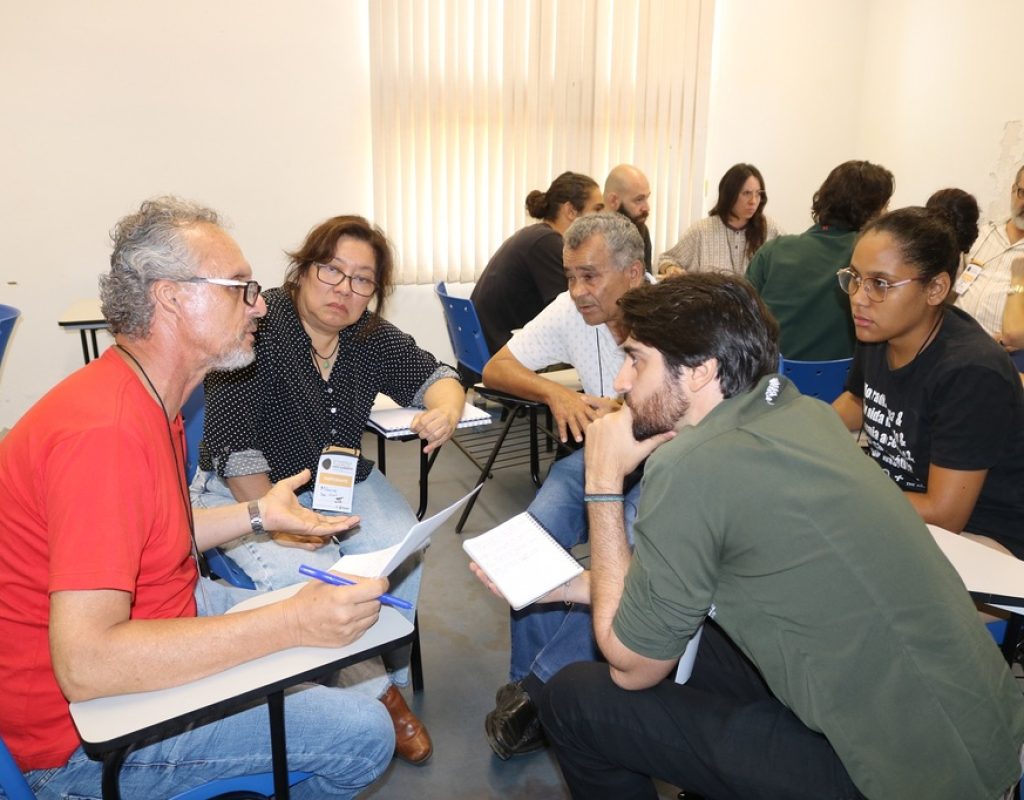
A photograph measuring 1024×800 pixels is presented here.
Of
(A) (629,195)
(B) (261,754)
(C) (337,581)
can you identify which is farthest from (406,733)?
(A) (629,195)

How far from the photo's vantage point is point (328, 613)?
1219 mm

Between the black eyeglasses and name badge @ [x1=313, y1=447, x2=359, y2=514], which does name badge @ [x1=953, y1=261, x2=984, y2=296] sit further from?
the black eyeglasses

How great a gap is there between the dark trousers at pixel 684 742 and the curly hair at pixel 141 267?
99 centimetres

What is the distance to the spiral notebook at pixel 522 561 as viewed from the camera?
4.54ft

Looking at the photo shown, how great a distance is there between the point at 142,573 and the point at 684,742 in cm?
92

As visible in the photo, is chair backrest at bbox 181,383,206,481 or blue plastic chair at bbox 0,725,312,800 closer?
blue plastic chair at bbox 0,725,312,800

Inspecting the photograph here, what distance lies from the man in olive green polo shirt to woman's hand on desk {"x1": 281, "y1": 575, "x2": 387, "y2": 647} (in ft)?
1.33

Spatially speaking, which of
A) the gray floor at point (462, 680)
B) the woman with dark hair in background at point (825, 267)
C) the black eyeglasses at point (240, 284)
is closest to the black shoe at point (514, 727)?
the gray floor at point (462, 680)

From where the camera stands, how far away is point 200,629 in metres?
1.17

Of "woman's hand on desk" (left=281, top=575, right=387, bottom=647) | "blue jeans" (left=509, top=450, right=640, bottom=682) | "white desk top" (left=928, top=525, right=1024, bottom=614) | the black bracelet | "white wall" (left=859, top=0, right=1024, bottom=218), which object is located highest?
"white wall" (left=859, top=0, right=1024, bottom=218)

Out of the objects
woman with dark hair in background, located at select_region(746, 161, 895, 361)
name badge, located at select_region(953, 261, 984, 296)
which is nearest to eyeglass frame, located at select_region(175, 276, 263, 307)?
woman with dark hair in background, located at select_region(746, 161, 895, 361)

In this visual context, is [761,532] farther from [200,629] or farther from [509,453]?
[509,453]

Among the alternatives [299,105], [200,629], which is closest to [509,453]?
[299,105]

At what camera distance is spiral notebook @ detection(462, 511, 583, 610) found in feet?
4.54
